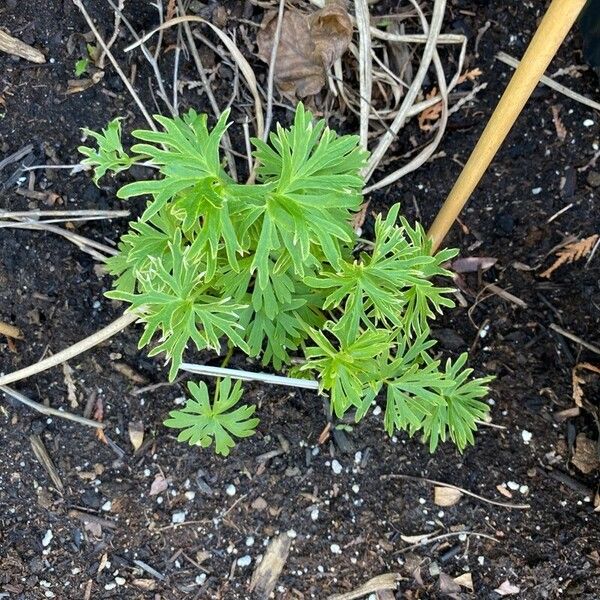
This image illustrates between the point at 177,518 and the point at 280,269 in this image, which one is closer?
the point at 280,269

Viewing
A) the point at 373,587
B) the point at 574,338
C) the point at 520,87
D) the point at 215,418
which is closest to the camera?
the point at 520,87

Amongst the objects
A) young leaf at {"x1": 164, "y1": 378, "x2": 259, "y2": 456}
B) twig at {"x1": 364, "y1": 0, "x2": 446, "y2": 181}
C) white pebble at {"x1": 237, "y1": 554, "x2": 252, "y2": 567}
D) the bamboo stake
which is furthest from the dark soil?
the bamboo stake

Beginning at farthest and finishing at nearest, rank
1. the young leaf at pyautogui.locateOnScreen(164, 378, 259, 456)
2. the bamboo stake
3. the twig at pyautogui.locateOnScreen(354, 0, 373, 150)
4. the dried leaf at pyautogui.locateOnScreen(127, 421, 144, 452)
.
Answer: the dried leaf at pyautogui.locateOnScreen(127, 421, 144, 452)
the twig at pyautogui.locateOnScreen(354, 0, 373, 150)
the young leaf at pyautogui.locateOnScreen(164, 378, 259, 456)
the bamboo stake

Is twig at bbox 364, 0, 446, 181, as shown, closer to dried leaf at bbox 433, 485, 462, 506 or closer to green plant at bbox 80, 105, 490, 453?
green plant at bbox 80, 105, 490, 453

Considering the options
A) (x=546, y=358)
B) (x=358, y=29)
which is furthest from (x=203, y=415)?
(x=358, y=29)

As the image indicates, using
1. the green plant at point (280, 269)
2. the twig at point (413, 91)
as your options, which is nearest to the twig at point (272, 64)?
the twig at point (413, 91)

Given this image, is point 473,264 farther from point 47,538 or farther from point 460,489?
point 47,538

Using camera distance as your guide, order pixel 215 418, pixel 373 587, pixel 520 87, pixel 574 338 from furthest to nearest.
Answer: pixel 574 338 < pixel 373 587 < pixel 215 418 < pixel 520 87

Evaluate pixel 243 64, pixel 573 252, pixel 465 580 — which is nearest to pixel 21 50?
pixel 243 64
